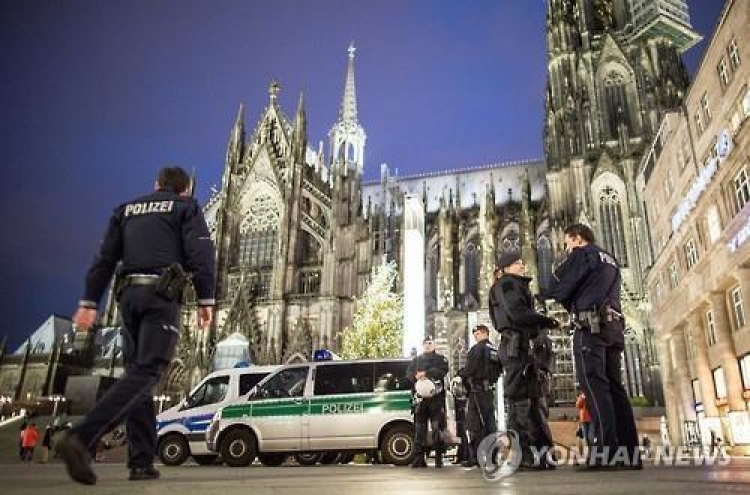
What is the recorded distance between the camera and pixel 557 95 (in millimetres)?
37344

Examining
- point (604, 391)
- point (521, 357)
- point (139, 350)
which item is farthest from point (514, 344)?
point (139, 350)

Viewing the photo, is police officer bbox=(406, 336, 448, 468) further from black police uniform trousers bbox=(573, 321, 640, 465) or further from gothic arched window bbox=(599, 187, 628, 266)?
gothic arched window bbox=(599, 187, 628, 266)

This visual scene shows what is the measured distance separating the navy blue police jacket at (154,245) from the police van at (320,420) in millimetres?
5931

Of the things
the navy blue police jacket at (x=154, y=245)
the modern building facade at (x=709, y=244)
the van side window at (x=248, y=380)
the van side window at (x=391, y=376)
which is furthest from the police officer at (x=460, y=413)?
the modern building facade at (x=709, y=244)

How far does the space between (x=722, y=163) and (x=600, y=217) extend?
16.7 m

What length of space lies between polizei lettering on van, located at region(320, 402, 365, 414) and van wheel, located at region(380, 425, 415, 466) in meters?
0.65

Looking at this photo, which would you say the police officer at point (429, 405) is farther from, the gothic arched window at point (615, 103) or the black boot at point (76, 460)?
the gothic arched window at point (615, 103)

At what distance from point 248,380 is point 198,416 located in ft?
3.91

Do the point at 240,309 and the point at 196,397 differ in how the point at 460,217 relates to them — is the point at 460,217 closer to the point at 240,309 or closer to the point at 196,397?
the point at 240,309

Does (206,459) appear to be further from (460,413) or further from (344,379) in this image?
(460,413)

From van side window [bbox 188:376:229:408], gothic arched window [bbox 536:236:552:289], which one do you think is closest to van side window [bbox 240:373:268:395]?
van side window [bbox 188:376:229:408]

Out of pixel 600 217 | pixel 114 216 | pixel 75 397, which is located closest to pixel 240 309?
pixel 75 397

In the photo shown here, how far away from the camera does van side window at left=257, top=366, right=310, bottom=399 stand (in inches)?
386

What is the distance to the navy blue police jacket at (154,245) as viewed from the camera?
4004 millimetres
